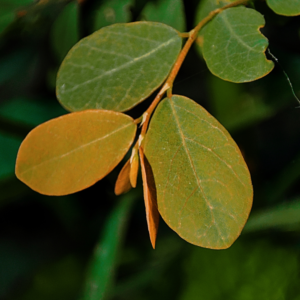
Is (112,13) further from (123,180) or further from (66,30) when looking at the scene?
(123,180)

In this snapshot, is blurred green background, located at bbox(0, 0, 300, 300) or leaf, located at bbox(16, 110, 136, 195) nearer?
leaf, located at bbox(16, 110, 136, 195)

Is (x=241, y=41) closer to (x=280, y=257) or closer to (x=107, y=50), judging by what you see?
(x=107, y=50)

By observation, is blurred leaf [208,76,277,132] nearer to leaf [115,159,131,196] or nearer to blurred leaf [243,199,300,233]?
blurred leaf [243,199,300,233]

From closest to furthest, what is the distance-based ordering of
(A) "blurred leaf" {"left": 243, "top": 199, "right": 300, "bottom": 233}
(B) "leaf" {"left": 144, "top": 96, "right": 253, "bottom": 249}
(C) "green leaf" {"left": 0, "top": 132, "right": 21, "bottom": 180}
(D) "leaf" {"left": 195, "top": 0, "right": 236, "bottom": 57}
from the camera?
1. (B) "leaf" {"left": 144, "top": 96, "right": 253, "bottom": 249}
2. (D) "leaf" {"left": 195, "top": 0, "right": 236, "bottom": 57}
3. (A) "blurred leaf" {"left": 243, "top": 199, "right": 300, "bottom": 233}
4. (C) "green leaf" {"left": 0, "top": 132, "right": 21, "bottom": 180}

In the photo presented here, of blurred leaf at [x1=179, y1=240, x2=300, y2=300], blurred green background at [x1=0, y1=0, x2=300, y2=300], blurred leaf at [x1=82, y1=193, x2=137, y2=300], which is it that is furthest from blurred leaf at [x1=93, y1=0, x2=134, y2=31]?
blurred leaf at [x1=179, y1=240, x2=300, y2=300]

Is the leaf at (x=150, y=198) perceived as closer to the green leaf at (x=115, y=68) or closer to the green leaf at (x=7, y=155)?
the green leaf at (x=115, y=68)

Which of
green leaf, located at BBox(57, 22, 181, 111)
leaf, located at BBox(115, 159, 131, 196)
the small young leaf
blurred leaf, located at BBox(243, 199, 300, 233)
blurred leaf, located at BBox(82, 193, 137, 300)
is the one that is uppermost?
green leaf, located at BBox(57, 22, 181, 111)

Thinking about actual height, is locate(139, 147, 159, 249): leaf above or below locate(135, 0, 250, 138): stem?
below

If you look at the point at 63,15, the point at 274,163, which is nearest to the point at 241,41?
the point at 63,15
